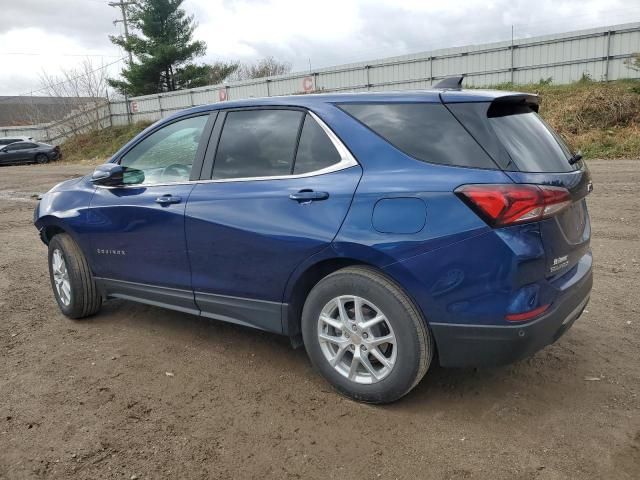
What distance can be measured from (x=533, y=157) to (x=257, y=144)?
5.49ft

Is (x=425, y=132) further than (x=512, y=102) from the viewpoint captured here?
No

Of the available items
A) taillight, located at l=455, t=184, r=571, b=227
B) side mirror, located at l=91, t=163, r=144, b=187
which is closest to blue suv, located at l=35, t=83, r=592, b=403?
taillight, located at l=455, t=184, r=571, b=227

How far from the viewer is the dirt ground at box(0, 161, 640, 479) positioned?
269 centimetres

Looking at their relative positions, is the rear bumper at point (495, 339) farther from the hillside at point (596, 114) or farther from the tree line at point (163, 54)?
the tree line at point (163, 54)

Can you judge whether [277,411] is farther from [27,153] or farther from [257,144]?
[27,153]

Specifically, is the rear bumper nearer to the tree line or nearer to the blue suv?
the blue suv

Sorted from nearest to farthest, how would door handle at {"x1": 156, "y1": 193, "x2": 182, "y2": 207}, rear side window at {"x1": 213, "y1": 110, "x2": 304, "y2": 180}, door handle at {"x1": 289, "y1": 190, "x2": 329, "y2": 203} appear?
door handle at {"x1": 289, "y1": 190, "x2": 329, "y2": 203}, rear side window at {"x1": 213, "y1": 110, "x2": 304, "y2": 180}, door handle at {"x1": 156, "y1": 193, "x2": 182, "y2": 207}

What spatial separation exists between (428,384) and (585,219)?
1.37 meters

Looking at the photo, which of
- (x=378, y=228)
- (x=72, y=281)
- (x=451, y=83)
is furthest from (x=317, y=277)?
(x=72, y=281)

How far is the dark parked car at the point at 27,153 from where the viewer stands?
3080 centimetres

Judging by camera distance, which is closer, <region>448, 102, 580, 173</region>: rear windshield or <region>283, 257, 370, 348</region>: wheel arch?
<region>448, 102, 580, 173</region>: rear windshield

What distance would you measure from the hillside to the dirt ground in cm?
1244

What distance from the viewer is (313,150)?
10.9 ft

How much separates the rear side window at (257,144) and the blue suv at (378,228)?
0.01 m
